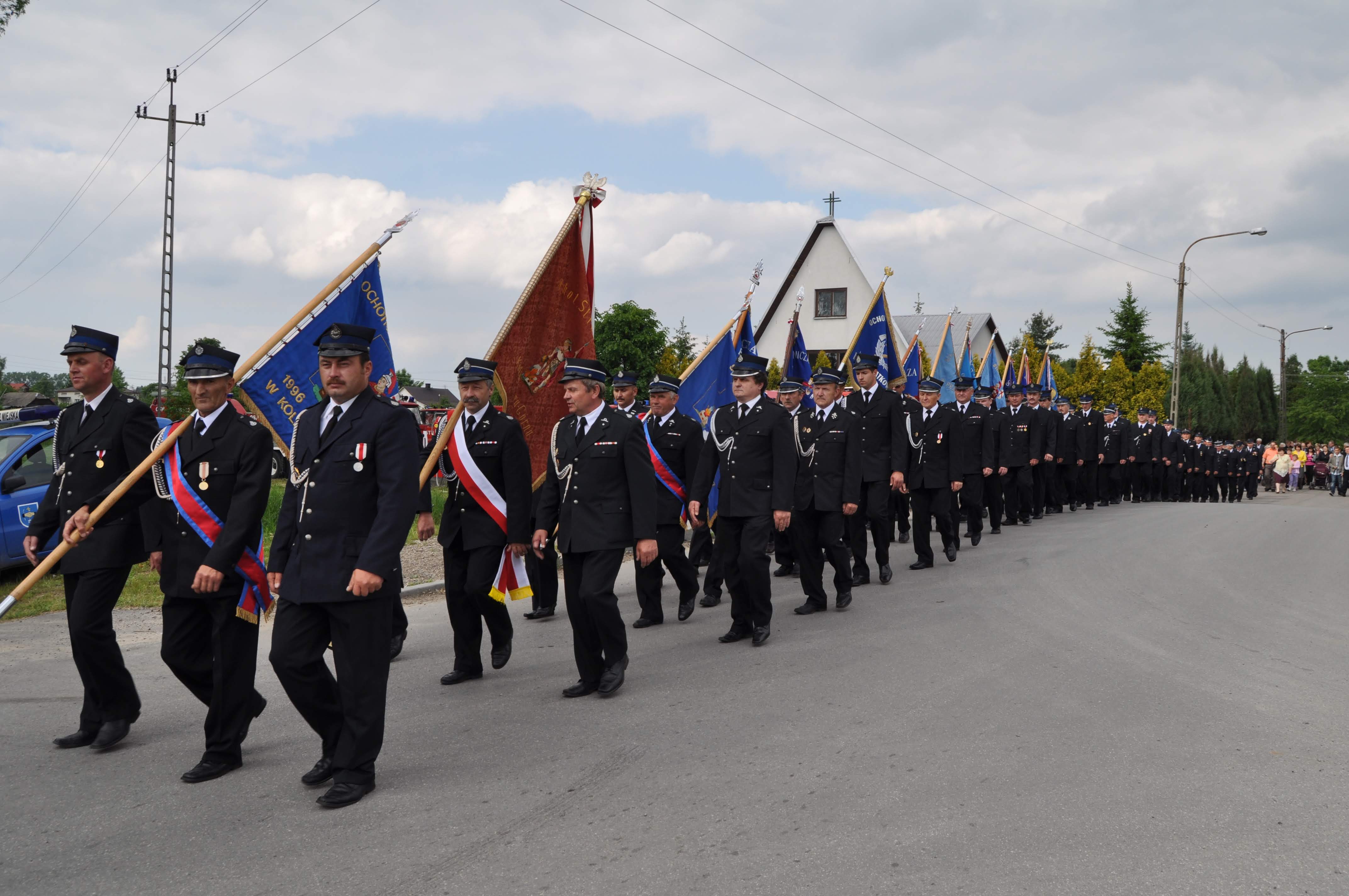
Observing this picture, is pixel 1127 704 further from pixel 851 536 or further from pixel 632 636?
pixel 851 536

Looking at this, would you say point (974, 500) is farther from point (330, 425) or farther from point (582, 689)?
point (330, 425)

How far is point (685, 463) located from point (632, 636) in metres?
1.94

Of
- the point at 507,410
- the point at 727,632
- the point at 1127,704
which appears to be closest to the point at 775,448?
the point at 727,632

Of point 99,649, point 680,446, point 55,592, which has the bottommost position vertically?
point 55,592

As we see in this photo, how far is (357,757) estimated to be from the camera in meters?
4.32

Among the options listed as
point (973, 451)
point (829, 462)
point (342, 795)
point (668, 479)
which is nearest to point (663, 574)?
point (668, 479)

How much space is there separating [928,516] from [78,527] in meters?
8.48

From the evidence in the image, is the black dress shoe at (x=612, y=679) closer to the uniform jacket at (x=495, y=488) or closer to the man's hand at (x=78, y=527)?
the uniform jacket at (x=495, y=488)

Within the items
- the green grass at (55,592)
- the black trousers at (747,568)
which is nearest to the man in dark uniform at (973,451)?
the black trousers at (747,568)

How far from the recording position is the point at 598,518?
19.6ft

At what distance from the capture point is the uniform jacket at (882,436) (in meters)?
10.3

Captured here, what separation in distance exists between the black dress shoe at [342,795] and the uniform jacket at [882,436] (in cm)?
691

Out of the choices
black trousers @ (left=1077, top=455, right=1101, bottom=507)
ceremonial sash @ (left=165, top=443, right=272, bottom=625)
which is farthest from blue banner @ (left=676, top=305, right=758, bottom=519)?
black trousers @ (left=1077, top=455, right=1101, bottom=507)

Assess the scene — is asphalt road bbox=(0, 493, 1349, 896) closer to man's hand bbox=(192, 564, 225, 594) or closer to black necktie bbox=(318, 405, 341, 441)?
man's hand bbox=(192, 564, 225, 594)
